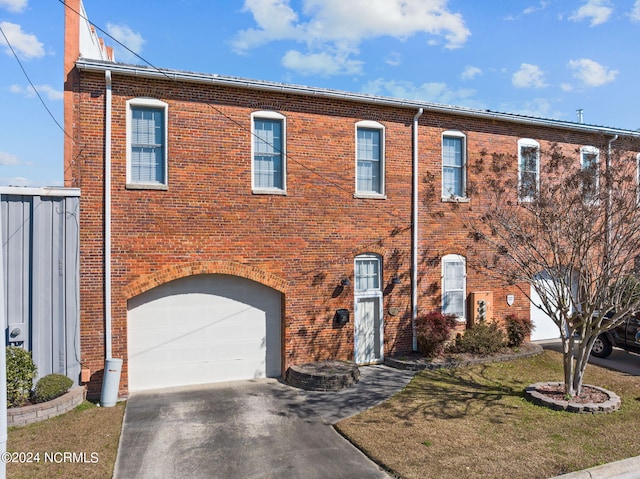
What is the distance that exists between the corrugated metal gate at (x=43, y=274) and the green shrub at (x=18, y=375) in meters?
0.43

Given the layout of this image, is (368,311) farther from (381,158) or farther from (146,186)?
(146,186)

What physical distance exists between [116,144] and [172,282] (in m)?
3.34

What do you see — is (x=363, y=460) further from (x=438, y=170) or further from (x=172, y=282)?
(x=438, y=170)

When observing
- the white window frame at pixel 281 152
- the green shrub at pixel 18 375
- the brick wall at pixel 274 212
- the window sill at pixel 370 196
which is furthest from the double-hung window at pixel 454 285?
the green shrub at pixel 18 375

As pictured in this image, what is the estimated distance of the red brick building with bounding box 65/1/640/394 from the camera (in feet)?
31.5

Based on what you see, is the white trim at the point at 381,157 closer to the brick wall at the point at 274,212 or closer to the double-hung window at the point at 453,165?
the brick wall at the point at 274,212

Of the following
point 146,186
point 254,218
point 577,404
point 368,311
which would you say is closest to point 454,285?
point 368,311

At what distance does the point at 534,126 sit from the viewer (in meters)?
13.9

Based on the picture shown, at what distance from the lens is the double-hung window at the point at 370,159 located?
11.9 m

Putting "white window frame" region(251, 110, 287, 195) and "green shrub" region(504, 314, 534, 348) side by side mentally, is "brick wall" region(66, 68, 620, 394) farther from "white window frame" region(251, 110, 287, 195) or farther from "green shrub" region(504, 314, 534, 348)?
"green shrub" region(504, 314, 534, 348)

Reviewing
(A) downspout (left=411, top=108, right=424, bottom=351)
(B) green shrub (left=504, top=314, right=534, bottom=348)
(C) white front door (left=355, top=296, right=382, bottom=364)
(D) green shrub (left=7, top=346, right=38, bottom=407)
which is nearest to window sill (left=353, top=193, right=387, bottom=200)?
(A) downspout (left=411, top=108, right=424, bottom=351)

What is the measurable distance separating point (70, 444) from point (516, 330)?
1157 centimetres

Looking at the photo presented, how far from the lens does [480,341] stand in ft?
40.1

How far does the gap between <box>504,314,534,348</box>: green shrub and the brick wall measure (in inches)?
68.0
